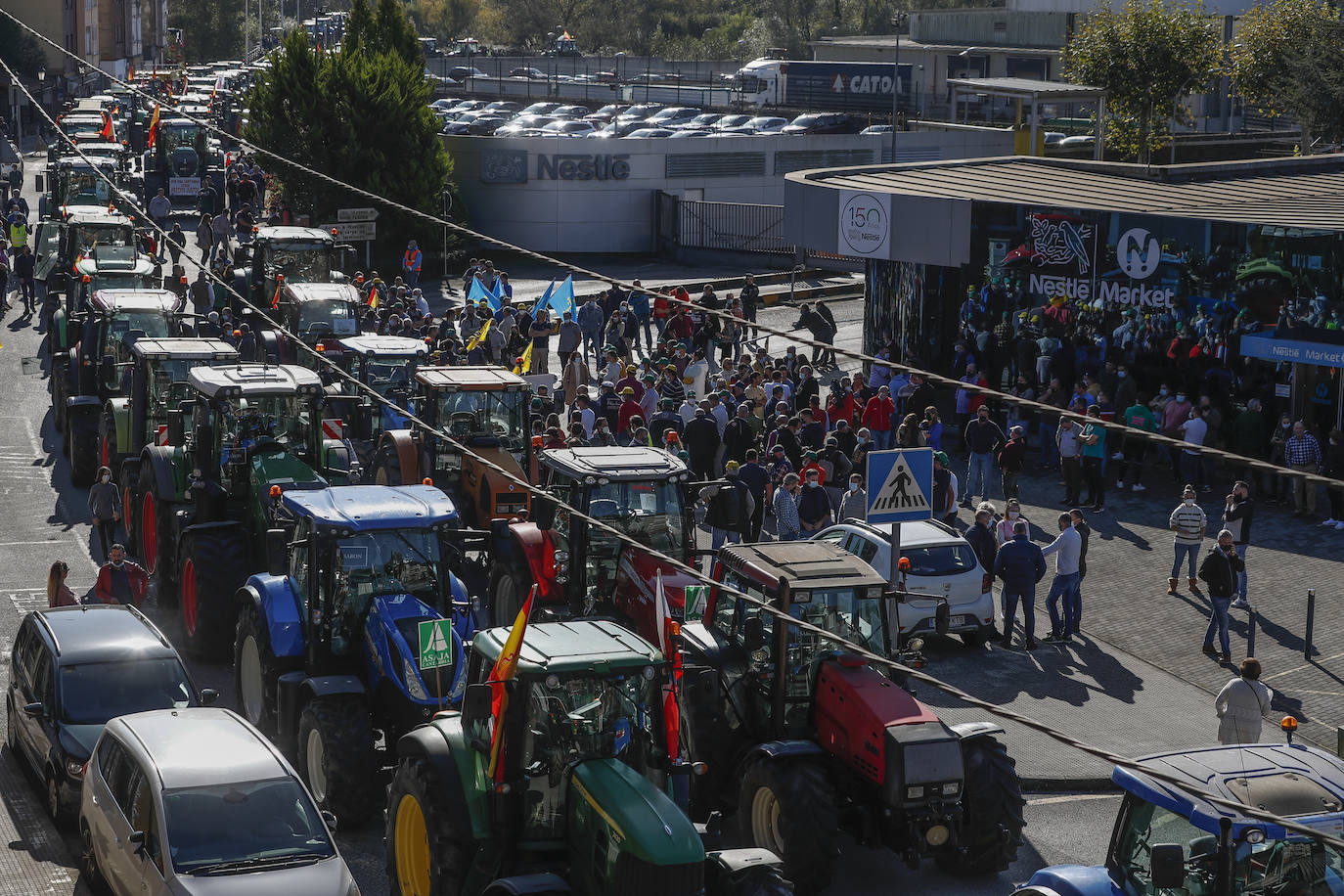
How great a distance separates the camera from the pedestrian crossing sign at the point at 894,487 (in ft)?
50.4

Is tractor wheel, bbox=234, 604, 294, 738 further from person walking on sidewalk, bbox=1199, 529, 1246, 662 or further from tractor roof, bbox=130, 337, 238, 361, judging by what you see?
person walking on sidewalk, bbox=1199, 529, 1246, 662

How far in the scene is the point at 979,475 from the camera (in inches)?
922

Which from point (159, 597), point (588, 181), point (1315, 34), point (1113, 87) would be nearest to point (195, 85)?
Answer: point (588, 181)

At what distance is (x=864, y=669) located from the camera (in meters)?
12.4

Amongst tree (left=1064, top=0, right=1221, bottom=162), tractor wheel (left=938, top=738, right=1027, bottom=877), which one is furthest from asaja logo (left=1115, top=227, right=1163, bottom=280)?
tree (left=1064, top=0, right=1221, bottom=162)

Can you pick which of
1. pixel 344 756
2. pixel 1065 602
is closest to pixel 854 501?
pixel 1065 602

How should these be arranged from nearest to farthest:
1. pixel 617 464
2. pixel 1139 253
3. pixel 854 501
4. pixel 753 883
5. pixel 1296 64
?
1. pixel 753 883
2. pixel 617 464
3. pixel 854 501
4. pixel 1139 253
5. pixel 1296 64

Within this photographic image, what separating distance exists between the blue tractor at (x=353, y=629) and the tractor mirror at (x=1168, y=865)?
5.69 m

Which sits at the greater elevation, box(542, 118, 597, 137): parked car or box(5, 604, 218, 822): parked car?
box(542, 118, 597, 137): parked car

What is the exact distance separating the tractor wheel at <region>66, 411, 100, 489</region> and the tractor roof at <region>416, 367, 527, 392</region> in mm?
5674

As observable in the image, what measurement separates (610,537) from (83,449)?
1032 cm

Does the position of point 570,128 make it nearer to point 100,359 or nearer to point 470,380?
point 100,359

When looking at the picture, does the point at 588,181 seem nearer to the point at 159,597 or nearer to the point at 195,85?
the point at 159,597

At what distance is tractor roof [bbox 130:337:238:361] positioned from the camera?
19922mm
